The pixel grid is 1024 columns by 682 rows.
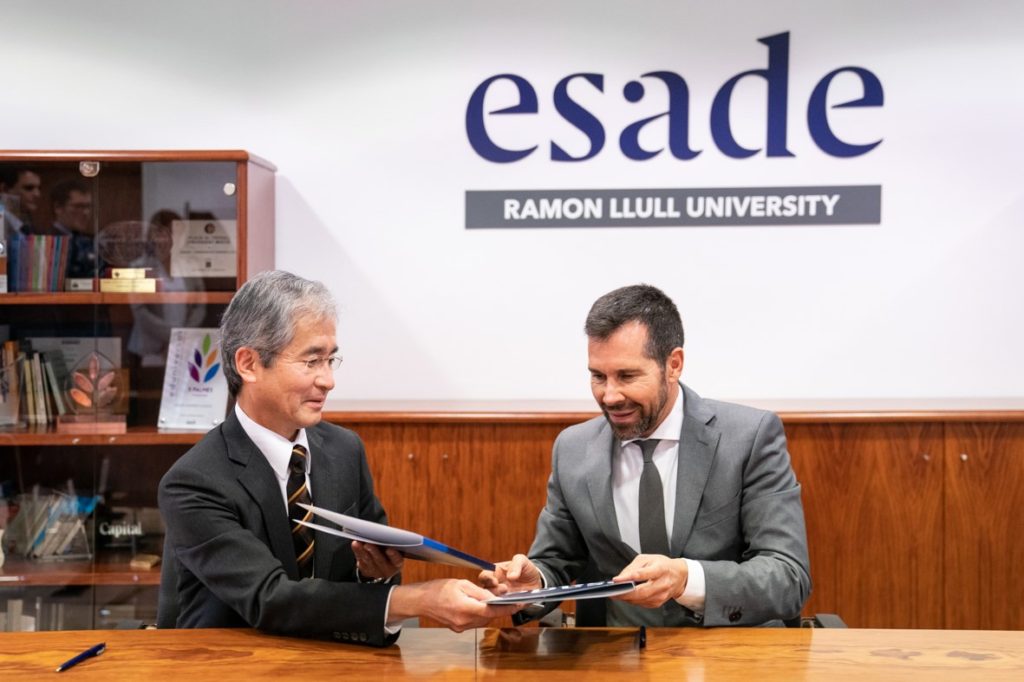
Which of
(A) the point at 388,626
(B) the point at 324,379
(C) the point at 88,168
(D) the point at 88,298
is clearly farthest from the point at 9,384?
(A) the point at 388,626

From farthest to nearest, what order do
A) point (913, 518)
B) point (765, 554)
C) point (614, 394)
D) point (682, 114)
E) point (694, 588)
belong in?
point (682, 114), point (913, 518), point (614, 394), point (765, 554), point (694, 588)

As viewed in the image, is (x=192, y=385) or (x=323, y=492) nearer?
(x=323, y=492)

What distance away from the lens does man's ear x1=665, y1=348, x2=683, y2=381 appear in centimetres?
240

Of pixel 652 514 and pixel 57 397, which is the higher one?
pixel 57 397

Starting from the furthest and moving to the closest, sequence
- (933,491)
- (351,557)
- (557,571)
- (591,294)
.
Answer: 1. (591,294)
2. (933,491)
3. (557,571)
4. (351,557)

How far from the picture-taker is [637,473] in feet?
8.07

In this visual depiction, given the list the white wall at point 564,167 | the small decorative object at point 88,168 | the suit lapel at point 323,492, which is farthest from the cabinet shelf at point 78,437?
the suit lapel at point 323,492

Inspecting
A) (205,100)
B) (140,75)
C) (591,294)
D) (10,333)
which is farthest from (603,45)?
(10,333)

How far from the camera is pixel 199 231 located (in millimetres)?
3727

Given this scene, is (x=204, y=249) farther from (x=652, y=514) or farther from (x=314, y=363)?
(x=652, y=514)

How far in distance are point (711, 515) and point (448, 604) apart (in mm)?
762

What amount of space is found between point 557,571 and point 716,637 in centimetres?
56

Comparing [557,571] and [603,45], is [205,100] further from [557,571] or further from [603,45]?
[557,571]

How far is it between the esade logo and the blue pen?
2.55 meters
